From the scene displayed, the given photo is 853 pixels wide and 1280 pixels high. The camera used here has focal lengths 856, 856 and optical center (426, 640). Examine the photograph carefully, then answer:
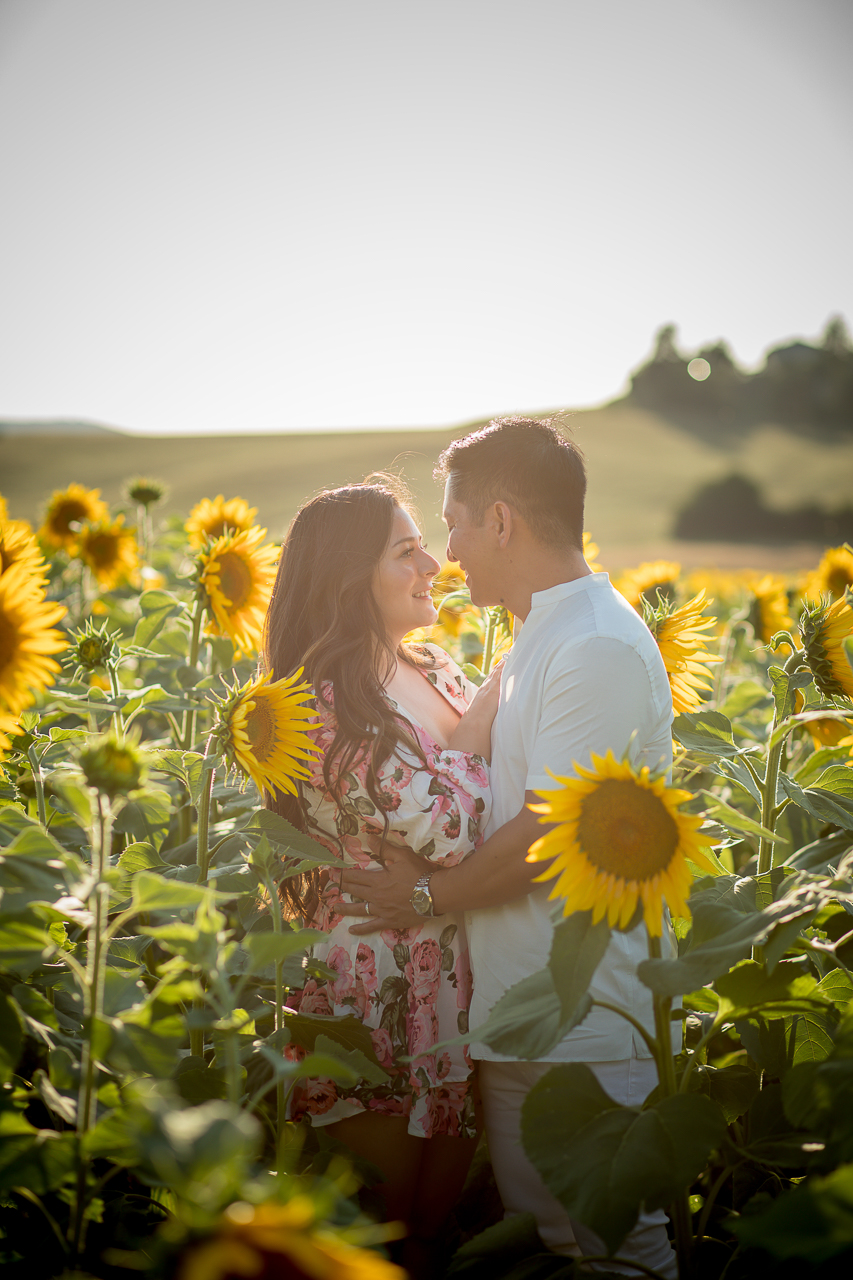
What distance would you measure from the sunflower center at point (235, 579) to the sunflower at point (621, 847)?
1738 millimetres

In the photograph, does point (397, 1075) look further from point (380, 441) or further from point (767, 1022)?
point (380, 441)

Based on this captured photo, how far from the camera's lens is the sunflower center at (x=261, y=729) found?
177cm

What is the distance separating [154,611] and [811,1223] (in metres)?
2.47

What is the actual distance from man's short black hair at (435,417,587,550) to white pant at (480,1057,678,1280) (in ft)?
4.06

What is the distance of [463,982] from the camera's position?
213 centimetres

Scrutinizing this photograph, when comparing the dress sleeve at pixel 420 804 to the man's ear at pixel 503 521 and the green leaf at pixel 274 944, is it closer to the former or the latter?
the man's ear at pixel 503 521

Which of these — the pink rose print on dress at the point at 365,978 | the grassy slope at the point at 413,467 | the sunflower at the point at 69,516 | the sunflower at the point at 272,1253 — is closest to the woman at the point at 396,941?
the pink rose print on dress at the point at 365,978

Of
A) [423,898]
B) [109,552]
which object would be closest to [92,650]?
[423,898]

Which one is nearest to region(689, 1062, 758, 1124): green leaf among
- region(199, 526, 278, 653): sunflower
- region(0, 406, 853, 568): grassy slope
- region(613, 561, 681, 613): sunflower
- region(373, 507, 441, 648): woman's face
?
region(373, 507, 441, 648): woman's face

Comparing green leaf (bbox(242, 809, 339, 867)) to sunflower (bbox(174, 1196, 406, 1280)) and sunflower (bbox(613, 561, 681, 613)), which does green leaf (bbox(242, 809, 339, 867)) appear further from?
sunflower (bbox(613, 561, 681, 613))

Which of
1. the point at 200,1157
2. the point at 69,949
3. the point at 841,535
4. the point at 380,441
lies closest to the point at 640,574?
the point at 69,949

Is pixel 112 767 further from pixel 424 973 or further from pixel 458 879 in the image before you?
pixel 424 973

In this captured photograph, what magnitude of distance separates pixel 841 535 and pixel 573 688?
40.2 m

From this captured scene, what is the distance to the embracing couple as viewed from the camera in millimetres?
1832
